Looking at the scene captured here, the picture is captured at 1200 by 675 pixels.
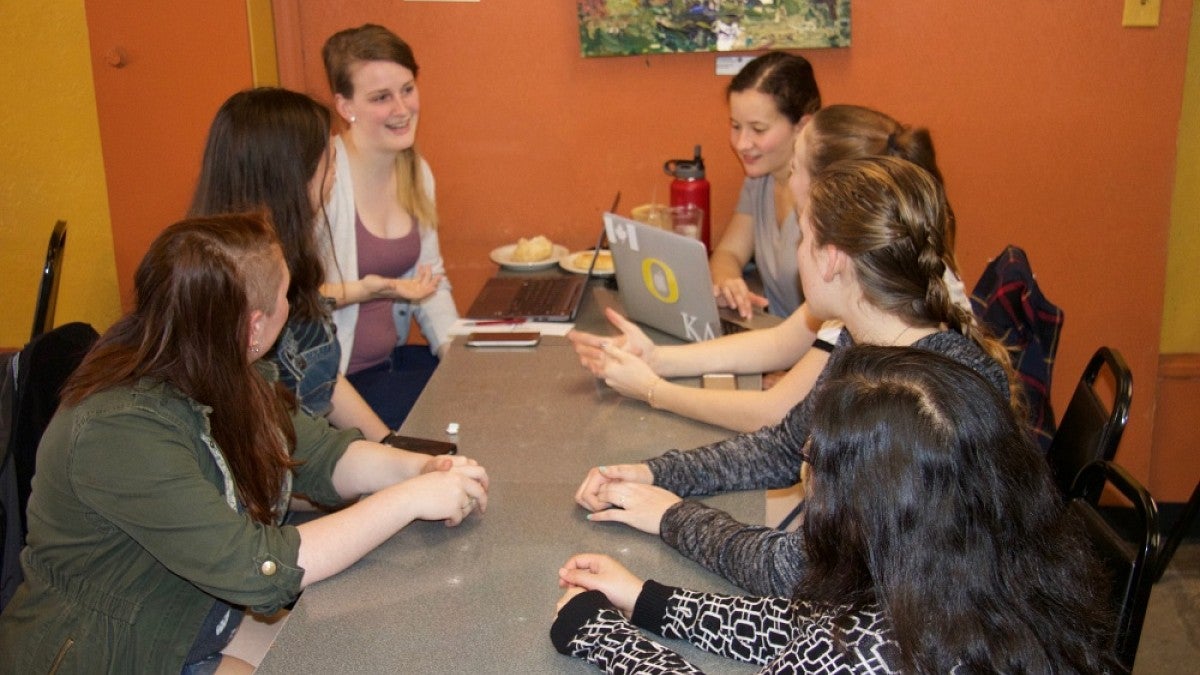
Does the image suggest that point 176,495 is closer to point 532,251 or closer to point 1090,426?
point 1090,426

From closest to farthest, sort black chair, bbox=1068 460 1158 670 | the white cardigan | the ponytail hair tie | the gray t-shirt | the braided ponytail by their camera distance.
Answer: black chair, bbox=1068 460 1158 670, the braided ponytail, the ponytail hair tie, the white cardigan, the gray t-shirt

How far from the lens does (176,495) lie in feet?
4.55

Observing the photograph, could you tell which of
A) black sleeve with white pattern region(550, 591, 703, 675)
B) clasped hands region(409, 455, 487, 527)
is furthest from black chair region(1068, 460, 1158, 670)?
clasped hands region(409, 455, 487, 527)

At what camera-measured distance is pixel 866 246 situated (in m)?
1.69

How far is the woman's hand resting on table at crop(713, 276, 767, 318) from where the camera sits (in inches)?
103

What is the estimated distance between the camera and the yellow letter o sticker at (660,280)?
238 cm

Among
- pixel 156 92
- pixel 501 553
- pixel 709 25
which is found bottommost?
pixel 501 553

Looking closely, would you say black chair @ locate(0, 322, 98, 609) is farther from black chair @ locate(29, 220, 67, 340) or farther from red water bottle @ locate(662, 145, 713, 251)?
red water bottle @ locate(662, 145, 713, 251)

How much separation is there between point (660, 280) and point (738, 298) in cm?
31

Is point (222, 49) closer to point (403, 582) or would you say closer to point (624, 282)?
point (624, 282)

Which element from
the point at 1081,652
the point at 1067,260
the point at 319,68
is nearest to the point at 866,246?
the point at 1081,652

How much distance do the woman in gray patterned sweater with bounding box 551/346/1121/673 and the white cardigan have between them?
4.95 feet

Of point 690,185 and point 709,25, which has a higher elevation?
point 709,25

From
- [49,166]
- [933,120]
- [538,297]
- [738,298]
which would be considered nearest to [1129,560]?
[738,298]
